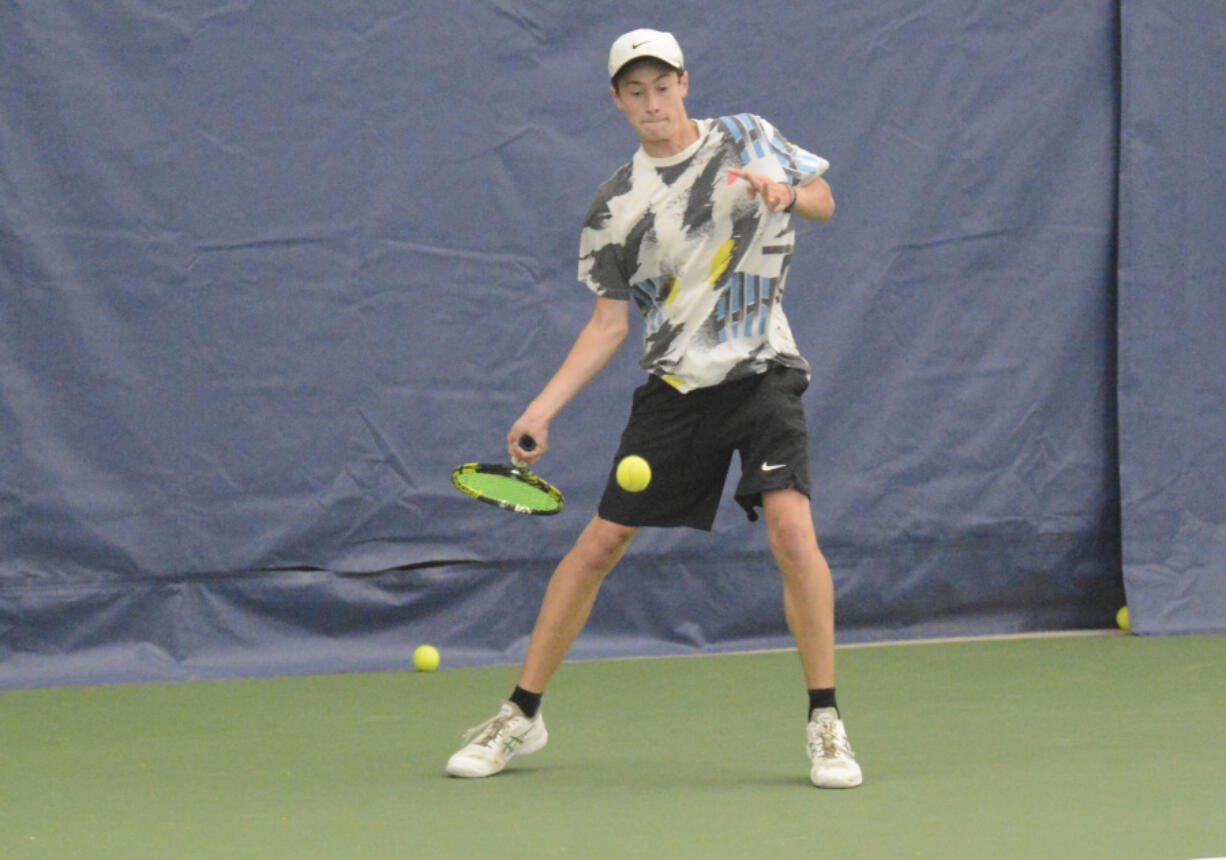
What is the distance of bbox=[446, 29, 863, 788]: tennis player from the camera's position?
3.44 metres

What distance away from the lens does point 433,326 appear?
5.38 meters

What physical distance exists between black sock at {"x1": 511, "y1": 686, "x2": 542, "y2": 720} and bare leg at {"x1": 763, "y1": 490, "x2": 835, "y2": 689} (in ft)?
1.85

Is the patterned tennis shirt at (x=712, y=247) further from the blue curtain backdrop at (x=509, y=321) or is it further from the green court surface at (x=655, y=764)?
the blue curtain backdrop at (x=509, y=321)

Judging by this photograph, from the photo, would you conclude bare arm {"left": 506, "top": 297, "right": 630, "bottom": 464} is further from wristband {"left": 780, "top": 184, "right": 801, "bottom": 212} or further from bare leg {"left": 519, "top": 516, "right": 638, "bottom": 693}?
wristband {"left": 780, "top": 184, "right": 801, "bottom": 212}

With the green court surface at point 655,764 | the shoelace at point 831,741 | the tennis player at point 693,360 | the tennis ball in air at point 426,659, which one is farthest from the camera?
the tennis ball in air at point 426,659

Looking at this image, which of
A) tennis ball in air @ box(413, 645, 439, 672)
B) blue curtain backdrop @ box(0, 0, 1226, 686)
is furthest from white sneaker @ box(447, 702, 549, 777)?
blue curtain backdrop @ box(0, 0, 1226, 686)

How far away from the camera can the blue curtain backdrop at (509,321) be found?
5.11 metres

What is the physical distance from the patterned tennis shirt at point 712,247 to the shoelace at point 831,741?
2.28 feet

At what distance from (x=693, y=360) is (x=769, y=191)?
1.41 ft

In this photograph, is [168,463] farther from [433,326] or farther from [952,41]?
[952,41]

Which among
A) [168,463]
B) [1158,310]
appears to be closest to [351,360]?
[168,463]

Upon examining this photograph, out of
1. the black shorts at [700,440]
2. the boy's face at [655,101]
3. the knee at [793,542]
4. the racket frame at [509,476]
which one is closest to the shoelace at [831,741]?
the knee at [793,542]

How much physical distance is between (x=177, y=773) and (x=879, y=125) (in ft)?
10.6

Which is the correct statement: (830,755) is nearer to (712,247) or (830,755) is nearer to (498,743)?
(498,743)
